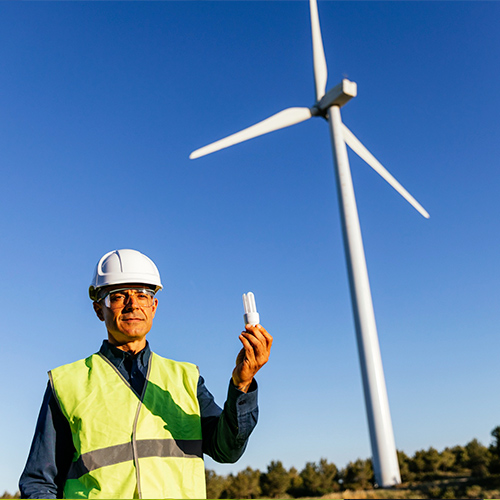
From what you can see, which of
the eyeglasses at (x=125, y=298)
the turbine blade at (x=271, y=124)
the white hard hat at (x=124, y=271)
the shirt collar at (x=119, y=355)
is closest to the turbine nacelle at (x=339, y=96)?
the turbine blade at (x=271, y=124)

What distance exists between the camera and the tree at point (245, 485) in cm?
7750

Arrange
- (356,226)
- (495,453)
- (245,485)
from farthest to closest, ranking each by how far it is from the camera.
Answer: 1. (245,485)
2. (495,453)
3. (356,226)

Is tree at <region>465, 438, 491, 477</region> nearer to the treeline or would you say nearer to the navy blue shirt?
the treeline

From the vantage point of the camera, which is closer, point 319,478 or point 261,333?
point 261,333

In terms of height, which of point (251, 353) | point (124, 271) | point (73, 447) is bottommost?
point (73, 447)

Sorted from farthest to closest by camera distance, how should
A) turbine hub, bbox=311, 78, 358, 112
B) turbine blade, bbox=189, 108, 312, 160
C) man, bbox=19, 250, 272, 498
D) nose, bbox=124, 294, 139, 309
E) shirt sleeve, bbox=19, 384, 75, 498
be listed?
turbine blade, bbox=189, 108, 312, 160 < turbine hub, bbox=311, 78, 358, 112 < nose, bbox=124, 294, 139, 309 < shirt sleeve, bbox=19, 384, 75, 498 < man, bbox=19, 250, 272, 498

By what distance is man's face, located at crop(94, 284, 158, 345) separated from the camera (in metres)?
6.00

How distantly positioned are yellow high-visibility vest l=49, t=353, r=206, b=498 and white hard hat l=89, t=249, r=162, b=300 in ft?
3.24

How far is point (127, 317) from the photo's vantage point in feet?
19.8

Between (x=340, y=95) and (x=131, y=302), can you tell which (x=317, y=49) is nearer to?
(x=340, y=95)

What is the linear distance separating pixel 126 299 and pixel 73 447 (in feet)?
5.46

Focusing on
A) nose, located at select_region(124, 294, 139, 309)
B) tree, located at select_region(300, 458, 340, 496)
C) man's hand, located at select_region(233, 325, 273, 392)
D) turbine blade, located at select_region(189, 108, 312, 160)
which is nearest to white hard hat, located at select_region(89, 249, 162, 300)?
nose, located at select_region(124, 294, 139, 309)

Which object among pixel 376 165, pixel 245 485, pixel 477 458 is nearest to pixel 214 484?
pixel 245 485

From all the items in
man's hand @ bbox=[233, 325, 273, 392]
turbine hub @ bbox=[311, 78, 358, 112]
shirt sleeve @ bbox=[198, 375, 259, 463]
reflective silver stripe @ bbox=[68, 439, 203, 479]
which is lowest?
reflective silver stripe @ bbox=[68, 439, 203, 479]
